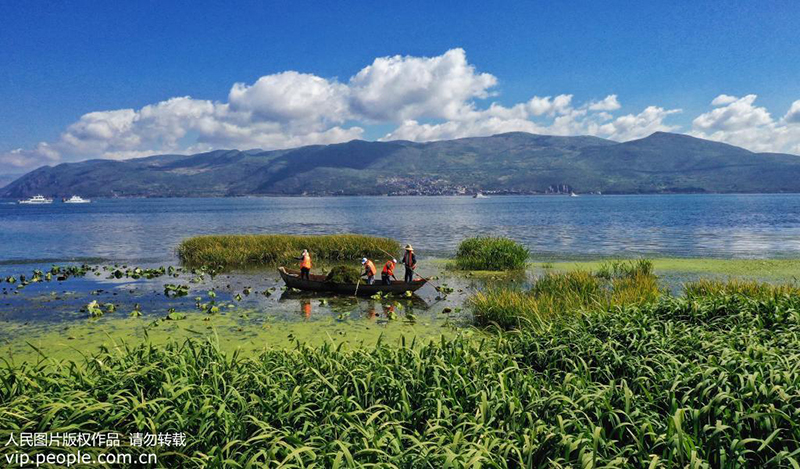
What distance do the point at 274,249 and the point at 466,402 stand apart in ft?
102

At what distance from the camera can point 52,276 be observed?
29.6 metres

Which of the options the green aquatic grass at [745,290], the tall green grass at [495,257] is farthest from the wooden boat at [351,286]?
the green aquatic grass at [745,290]

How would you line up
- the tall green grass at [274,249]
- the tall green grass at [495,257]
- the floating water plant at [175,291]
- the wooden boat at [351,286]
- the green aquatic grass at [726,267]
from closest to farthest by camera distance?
the wooden boat at [351,286], the floating water plant at [175,291], the green aquatic grass at [726,267], the tall green grass at [495,257], the tall green grass at [274,249]

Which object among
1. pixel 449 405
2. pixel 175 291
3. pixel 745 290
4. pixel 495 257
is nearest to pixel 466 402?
pixel 449 405

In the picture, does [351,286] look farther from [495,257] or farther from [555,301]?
[495,257]

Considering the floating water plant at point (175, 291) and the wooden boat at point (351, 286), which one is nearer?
the wooden boat at point (351, 286)

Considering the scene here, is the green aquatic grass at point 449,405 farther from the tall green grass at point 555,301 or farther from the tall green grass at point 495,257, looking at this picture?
the tall green grass at point 495,257

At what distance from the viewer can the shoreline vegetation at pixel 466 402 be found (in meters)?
5.70

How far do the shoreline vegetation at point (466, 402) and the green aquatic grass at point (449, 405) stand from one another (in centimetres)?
3

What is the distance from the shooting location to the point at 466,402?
7.39 metres

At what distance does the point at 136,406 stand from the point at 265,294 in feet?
56.3

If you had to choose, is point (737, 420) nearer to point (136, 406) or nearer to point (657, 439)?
point (657, 439)

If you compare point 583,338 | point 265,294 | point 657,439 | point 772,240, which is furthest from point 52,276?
point 772,240

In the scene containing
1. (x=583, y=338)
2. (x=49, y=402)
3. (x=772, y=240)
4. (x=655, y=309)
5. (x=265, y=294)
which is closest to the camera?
(x=49, y=402)
